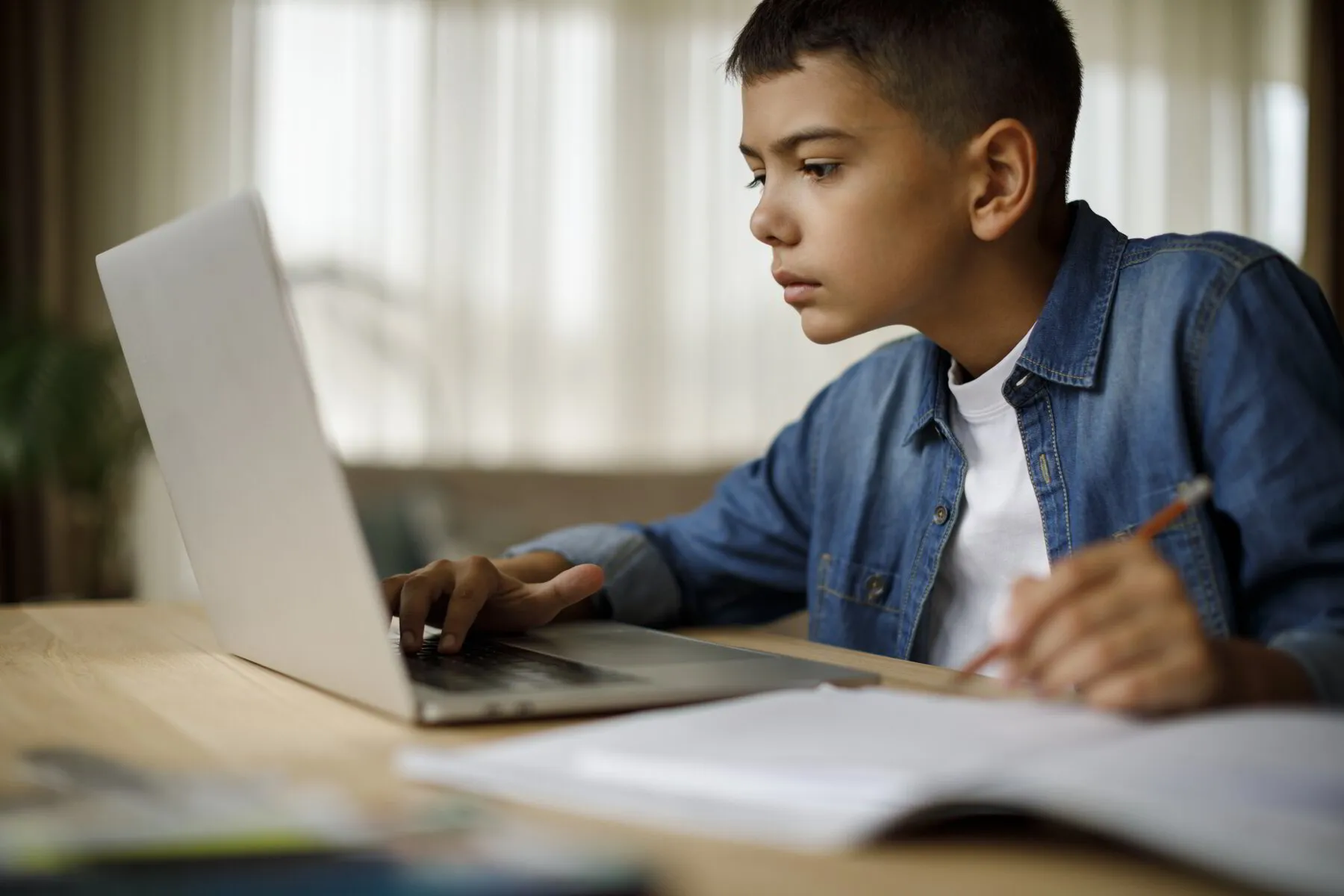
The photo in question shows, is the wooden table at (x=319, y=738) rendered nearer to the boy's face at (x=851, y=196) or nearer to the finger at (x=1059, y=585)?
the finger at (x=1059, y=585)

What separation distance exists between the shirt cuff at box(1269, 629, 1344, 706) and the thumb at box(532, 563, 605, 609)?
449 millimetres

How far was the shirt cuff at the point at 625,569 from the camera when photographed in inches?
43.2

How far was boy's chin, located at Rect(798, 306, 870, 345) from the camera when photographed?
3.70 feet

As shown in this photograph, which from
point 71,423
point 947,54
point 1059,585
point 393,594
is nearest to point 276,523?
point 393,594

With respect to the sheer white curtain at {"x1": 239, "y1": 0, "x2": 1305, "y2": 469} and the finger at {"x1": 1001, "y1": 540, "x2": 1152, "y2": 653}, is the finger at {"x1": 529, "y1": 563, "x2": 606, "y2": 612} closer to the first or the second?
the finger at {"x1": 1001, "y1": 540, "x2": 1152, "y2": 653}

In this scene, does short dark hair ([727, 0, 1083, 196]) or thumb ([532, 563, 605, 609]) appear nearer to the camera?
thumb ([532, 563, 605, 609])

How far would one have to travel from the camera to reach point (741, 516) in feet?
4.21

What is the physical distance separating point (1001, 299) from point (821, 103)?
0.76 ft

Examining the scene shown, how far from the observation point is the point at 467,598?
87 centimetres

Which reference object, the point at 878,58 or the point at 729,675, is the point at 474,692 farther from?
the point at 878,58

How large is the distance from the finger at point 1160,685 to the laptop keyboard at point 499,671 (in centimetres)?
27

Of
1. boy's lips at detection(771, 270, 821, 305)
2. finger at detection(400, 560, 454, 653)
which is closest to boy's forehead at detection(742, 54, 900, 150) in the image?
boy's lips at detection(771, 270, 821, 305)

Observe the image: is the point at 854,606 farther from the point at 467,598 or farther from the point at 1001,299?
the point at 467,598

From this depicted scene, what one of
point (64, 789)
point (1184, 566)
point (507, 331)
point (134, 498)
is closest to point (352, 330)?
point (507, 331)
